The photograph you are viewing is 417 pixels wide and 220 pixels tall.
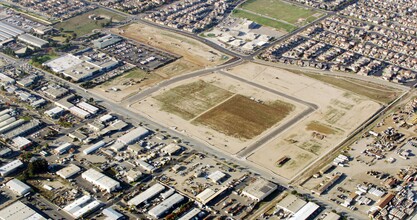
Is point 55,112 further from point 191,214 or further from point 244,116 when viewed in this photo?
point 191,214

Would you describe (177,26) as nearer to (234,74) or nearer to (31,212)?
(234,74)

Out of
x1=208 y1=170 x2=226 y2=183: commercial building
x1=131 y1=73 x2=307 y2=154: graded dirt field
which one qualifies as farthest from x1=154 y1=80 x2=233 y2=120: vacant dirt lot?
x1=208 y1=170 x2=226 y2=183: commercial building

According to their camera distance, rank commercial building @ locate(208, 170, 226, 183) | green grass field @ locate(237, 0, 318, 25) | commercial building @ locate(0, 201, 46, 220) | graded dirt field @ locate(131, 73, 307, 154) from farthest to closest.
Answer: green grass field @ locate(237, 0, 318, 25)
graded dirt field @ locate(131, 73, 307, 154)
commercial building @ locate(208, 170, 226, 183)
commercial building @ locate(0, 201, 46, 220)

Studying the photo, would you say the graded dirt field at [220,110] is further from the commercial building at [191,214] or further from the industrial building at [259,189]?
the commercial building at [191,214]

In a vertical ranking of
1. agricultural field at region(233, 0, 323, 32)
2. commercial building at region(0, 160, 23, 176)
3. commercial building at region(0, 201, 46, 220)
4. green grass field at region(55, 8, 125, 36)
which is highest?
green grass field at region(55, 8, 125, 36)

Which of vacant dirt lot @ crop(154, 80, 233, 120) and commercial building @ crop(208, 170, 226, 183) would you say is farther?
vacant dirt lot @ crop(154, 80, 233, 120)

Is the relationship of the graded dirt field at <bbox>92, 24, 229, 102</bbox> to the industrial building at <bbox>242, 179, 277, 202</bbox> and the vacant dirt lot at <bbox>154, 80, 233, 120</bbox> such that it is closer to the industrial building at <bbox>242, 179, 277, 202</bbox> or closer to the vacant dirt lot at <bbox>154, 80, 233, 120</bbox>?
the vacant dirt lot at <bbox>154, 80, 233, 120</bbox>

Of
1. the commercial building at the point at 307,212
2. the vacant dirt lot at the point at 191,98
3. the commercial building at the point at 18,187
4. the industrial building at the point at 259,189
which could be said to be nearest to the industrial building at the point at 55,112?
the vacant dirt lot at the point at 191,98
